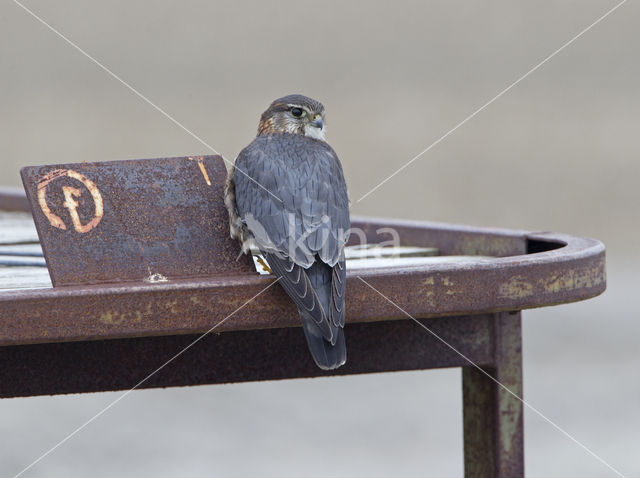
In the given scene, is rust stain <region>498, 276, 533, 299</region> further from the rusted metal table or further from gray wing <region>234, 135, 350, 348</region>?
gray wing <region>234, 135, 350, 348</region>

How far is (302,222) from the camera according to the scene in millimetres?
2145

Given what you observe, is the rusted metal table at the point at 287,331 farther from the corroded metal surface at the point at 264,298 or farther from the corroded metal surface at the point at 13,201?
the corroded metal surface at the point at 13,201

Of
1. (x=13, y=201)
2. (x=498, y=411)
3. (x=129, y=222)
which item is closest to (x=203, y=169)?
(x=129, y=222)

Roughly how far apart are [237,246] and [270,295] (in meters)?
0.22

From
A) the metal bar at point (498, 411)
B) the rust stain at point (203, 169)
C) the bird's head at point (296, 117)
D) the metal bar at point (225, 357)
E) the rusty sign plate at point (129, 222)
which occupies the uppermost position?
the bird's head at point (296, 117)

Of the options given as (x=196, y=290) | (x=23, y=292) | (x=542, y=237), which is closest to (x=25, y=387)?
(x=23, y=292)

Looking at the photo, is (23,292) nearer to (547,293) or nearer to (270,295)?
(270,295)

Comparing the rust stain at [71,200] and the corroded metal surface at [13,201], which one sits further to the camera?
the corroded metal surface at [13,201]

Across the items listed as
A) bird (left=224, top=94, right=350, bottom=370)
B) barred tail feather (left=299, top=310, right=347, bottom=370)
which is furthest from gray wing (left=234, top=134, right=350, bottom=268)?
barred tail feather (left=299, top=310, right=347, bottom=370)

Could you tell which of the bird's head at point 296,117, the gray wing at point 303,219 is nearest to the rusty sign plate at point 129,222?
the gray wing at point 303,219

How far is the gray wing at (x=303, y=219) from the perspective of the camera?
180 centimetres

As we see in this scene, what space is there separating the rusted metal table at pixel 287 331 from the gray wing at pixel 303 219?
0.12 ft

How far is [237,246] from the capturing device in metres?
1.94

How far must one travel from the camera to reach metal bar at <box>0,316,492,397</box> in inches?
70.6
